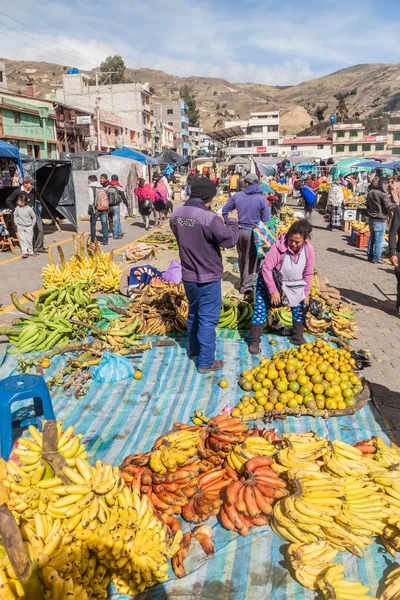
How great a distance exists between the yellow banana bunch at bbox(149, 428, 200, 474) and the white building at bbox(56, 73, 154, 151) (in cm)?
5151

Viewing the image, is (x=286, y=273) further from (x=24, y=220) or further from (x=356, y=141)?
(x=356, y=141)

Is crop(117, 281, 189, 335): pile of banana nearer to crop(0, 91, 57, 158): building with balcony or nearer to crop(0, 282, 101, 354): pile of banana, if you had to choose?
crop(0, 282, 101, 354): pile of banana

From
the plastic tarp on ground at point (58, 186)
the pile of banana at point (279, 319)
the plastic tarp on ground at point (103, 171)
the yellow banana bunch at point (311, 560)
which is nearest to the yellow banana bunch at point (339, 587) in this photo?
the yellow banana bunch at point (311, 560)

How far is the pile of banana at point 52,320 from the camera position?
5.81 metres

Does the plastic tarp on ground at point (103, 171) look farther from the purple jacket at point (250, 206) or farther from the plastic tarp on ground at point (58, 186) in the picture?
the purple jacket at point (250, 206)

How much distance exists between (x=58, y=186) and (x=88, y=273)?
856 centimetres

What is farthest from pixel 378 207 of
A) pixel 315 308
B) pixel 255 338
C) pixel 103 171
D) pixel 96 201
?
pixel 103 171

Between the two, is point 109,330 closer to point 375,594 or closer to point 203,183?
point 203,183

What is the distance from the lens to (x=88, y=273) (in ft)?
27.5

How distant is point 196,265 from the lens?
4859mm

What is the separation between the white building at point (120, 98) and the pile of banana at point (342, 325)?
4834cm

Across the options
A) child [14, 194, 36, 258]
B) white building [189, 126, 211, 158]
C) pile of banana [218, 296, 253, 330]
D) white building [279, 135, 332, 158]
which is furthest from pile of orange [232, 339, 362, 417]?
white building [189, 126, 211, 158]

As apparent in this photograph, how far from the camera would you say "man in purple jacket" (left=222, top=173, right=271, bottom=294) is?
8.12 m

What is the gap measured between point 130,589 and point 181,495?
686 mm
